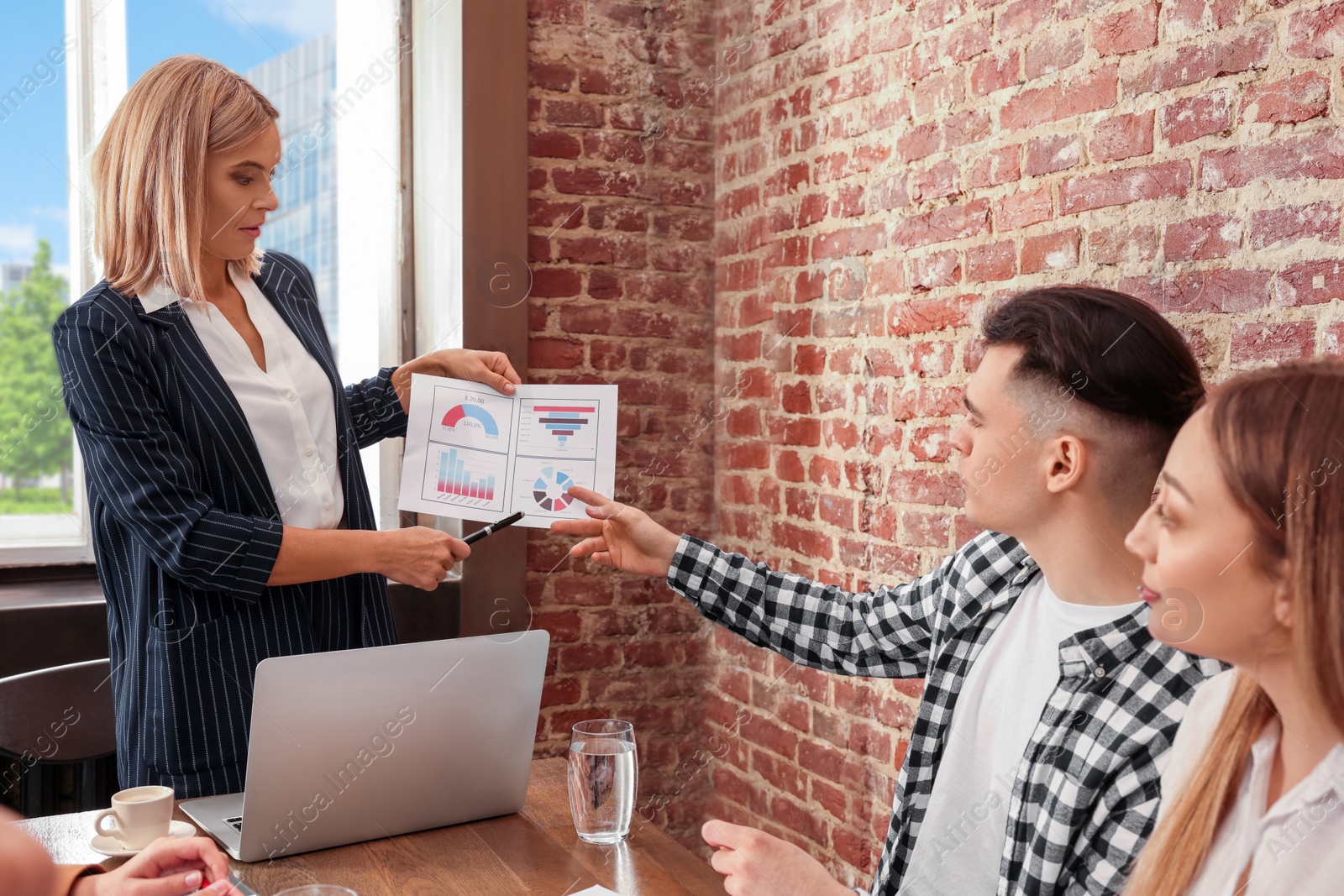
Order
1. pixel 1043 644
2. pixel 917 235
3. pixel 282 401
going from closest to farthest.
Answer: pixel 1043 644
pixel 282 401
pixel 917 235

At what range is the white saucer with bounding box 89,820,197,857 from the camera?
1219 mm

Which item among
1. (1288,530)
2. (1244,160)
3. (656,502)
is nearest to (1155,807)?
(1288,530)

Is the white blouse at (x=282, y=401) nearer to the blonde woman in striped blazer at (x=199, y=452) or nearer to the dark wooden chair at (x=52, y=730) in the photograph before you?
the blonde woman in striped blazer at (x=199, y=452)

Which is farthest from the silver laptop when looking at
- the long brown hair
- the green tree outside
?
the green tree outside

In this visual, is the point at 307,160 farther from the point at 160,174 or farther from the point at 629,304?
the point at 160,174

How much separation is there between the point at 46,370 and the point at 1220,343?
2387 mm

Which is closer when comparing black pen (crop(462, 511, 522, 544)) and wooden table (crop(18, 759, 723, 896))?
wooden table (crop(18, 759, 723, 896))

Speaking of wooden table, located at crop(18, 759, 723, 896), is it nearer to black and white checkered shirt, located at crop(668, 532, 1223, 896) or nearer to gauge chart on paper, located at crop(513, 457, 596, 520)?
black and white checkered shirt, located at crop(668, 532, 1223, 896)

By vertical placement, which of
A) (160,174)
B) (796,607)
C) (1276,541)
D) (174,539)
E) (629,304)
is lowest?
(796,607)

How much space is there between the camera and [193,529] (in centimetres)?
160

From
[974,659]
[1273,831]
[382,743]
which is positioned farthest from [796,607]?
Result: [1273,831]

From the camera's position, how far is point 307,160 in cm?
268

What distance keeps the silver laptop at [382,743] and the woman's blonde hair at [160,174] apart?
0.86m

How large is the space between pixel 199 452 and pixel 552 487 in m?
0.57
